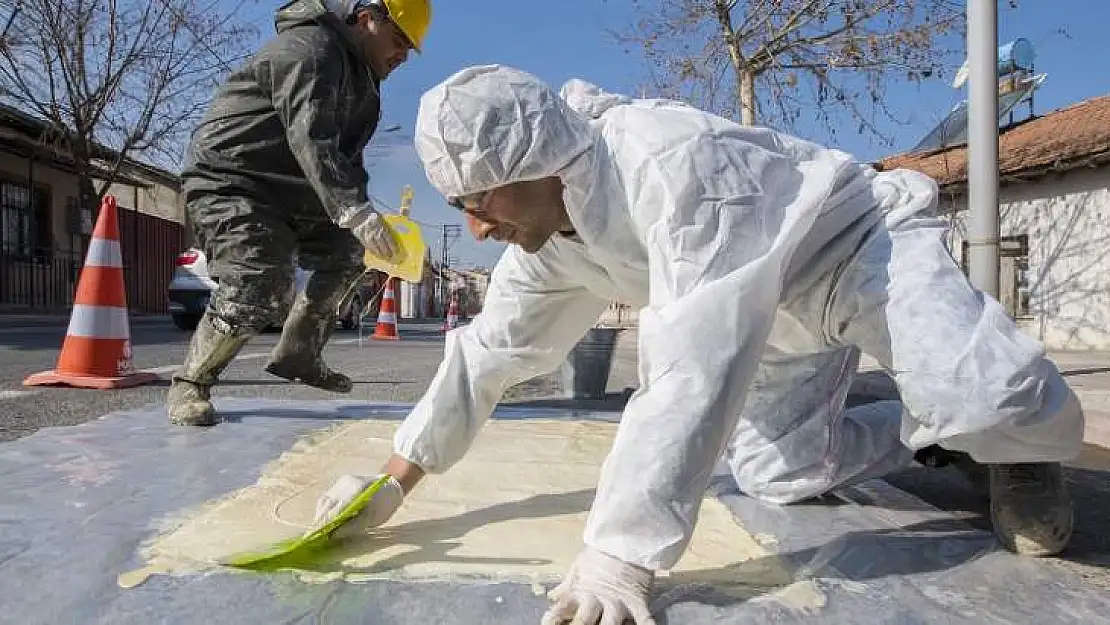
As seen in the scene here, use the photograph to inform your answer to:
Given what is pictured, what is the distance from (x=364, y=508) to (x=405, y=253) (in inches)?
53.5

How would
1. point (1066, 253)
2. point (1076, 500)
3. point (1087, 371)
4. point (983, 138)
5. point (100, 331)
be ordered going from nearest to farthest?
point (1076, 500)
point (100, 331)
point (983, 138)
point (1087, 371)
point (1066, 253)

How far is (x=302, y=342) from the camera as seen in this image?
3.11m

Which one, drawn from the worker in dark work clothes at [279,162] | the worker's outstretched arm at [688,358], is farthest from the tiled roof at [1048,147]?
the worker's outstretched arm at [688,358]

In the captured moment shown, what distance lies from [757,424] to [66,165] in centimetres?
1826

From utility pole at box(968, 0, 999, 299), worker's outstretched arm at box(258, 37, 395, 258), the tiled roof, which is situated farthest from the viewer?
the tiled roof

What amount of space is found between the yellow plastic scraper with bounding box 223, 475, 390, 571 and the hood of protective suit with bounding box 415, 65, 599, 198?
2.09 ft

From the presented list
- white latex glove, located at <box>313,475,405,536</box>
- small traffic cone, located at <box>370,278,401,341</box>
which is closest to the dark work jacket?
white latex glove, located at <box>313,475,405,536</box>

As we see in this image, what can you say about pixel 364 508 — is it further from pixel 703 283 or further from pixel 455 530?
pixel 703 283

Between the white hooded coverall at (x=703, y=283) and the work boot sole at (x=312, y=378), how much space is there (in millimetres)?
1535

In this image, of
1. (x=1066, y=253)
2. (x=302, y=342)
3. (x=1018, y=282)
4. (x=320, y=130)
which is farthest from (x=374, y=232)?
(x=1018, y=282)

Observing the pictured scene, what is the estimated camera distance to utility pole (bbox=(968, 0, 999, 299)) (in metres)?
4.59

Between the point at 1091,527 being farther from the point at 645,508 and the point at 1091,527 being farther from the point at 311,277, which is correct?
the point at 311,277

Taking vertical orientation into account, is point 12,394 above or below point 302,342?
below

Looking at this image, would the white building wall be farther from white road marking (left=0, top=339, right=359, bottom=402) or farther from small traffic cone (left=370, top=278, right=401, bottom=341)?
white road marking (left=0, top=339, right=359, bottom=402)
